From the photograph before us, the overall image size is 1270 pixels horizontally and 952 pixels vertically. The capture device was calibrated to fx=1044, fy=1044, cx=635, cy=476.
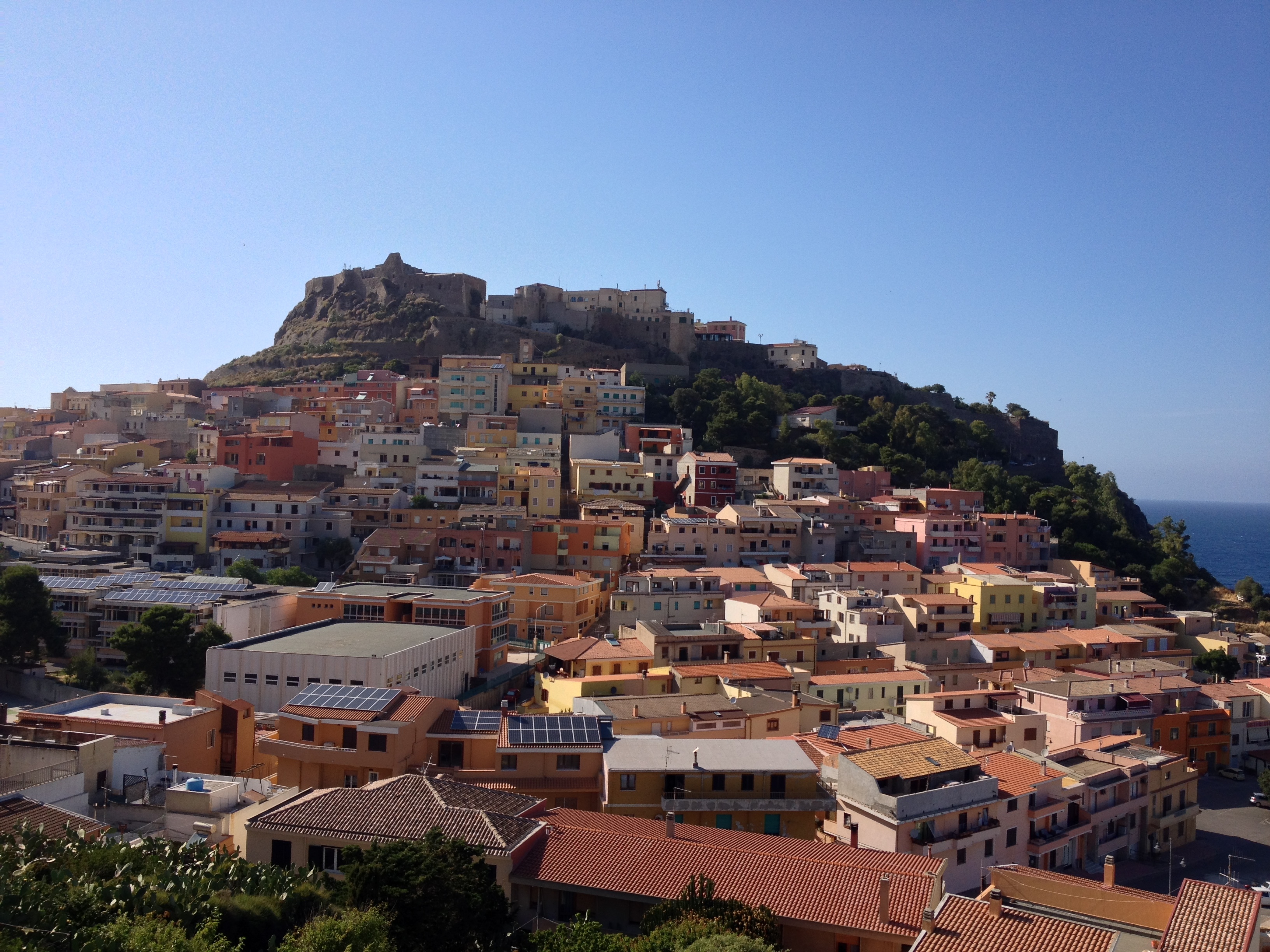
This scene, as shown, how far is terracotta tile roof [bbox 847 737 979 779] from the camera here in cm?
1850

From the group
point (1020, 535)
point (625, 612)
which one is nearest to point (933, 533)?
point (1020, 535)

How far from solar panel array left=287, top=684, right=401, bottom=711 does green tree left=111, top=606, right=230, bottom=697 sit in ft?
30.8

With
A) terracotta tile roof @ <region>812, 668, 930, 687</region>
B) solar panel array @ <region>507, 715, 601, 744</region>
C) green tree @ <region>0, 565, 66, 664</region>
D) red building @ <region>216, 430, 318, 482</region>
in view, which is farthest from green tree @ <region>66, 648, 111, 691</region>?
terracotta tile roof @ <region>812, 668, 930, 687</region>

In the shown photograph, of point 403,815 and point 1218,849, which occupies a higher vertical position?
point 403,815

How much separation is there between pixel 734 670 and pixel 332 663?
35.4 feet

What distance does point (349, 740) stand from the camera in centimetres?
1905

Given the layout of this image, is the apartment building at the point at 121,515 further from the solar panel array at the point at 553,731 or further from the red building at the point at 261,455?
the solar panel array at the point at 553,731

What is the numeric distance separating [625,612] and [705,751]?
1596 centimetres

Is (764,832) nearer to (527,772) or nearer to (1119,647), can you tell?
(527,772)

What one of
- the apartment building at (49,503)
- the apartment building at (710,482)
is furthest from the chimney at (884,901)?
the apartment building at (49,503)

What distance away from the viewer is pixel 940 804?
1862 cm

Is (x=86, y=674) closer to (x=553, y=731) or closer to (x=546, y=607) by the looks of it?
(x=546, y=607)

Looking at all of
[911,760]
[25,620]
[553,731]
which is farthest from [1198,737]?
[25,620]

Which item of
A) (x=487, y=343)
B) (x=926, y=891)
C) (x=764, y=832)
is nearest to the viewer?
(x=926, y=891)
